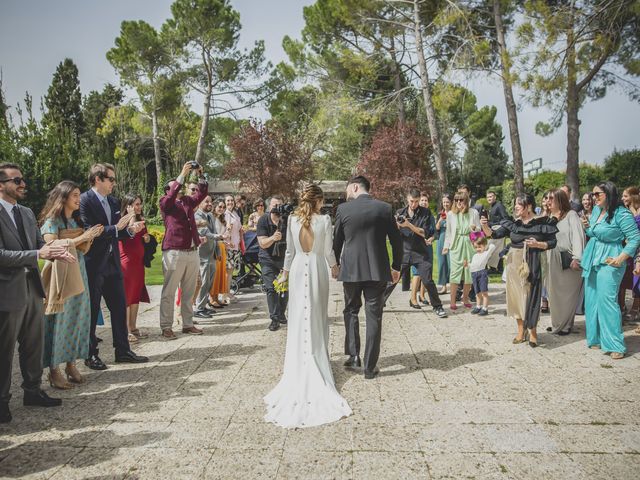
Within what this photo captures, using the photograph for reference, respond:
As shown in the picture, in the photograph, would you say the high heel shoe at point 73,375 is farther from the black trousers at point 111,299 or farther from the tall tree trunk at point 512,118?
the tall tree trunk at point 512,118

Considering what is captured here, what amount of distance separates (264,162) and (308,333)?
25641 millimetres

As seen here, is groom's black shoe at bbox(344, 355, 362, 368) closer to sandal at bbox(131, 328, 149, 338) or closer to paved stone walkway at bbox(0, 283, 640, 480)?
paved stone walkway at bbox(0, 283, 640, 480)

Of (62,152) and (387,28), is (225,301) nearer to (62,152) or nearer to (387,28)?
(387,28)

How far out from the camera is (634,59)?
13641mm

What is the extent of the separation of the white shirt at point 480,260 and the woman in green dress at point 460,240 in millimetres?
108

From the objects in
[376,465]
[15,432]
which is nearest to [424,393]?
[376,465]

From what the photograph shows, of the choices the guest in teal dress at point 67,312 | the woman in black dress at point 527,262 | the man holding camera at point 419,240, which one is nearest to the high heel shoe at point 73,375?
the guest in teal dress at point 67,312

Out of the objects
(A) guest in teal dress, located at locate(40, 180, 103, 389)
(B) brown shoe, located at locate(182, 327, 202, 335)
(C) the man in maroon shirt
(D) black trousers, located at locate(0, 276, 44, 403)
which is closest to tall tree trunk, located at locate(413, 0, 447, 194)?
(C) the man in maroon shirt

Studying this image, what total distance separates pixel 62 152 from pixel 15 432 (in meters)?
24.0

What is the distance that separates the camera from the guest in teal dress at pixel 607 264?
5.15 metres

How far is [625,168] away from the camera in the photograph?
21688mm

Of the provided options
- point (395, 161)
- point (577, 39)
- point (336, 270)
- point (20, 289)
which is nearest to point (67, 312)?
point (20, 289)

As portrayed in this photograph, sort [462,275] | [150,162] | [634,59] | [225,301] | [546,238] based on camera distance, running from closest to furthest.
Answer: [546,238]
[462,275]
[225,301]
[634,59]
[150,162]

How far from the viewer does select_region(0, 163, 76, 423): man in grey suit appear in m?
3.62
